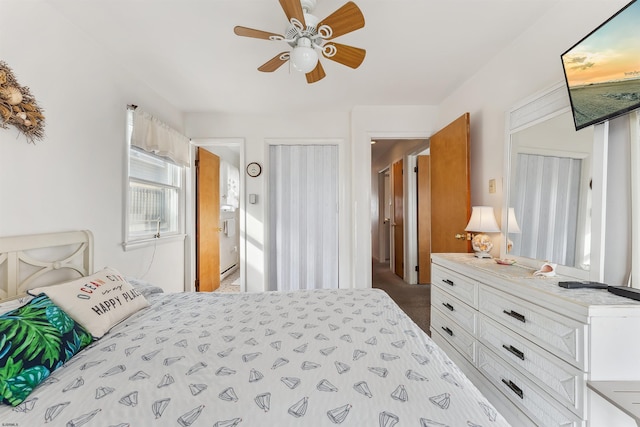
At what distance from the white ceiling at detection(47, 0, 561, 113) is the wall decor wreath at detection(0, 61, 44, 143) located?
2.14 feet

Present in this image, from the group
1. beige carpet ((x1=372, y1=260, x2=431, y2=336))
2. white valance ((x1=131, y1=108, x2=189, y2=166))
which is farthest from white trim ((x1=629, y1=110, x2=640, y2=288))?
white valance ((x1=131, y1=108, x2=189, y2=166))

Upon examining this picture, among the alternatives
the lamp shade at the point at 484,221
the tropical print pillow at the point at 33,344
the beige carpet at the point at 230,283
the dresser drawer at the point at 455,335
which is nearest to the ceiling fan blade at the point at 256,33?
the tropical print pillow at the point at 33,344

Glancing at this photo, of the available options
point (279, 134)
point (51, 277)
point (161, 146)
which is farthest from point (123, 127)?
point (279, 134)

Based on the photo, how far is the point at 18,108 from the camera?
146 cm

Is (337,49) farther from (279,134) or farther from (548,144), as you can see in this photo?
(279,134)

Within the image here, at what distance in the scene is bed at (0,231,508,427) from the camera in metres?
0.73

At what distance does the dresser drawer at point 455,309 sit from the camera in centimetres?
172

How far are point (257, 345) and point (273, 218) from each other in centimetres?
268

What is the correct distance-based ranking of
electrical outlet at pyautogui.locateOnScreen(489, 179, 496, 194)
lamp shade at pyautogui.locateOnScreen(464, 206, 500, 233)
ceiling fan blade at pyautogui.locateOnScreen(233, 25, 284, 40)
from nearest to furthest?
ceiling fan blade at pyautogui.locateOnScreen(233, 25, 284, 40), lamp shade at pyautogui.locateOnScreen(464, 206, 500, 233), electrical outlet at pyautogui.locateOnScreen(489, 179, 496, 194)

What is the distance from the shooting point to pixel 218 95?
2949 millimetres

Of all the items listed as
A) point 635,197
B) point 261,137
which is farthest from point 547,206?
point 261,137

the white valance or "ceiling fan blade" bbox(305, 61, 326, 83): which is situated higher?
"ceiling fan blade" bbox(305, 61, 326, 83)

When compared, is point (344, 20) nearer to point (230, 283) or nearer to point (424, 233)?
point (424, 233)

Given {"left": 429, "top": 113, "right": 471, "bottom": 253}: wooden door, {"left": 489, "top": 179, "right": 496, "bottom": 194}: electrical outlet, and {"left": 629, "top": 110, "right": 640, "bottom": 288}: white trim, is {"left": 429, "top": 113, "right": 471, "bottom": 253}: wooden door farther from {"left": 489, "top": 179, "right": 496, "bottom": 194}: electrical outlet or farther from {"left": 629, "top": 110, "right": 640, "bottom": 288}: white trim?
{"left": 629, "top": 110, "right": 640, "bottom": 288}: white trim
